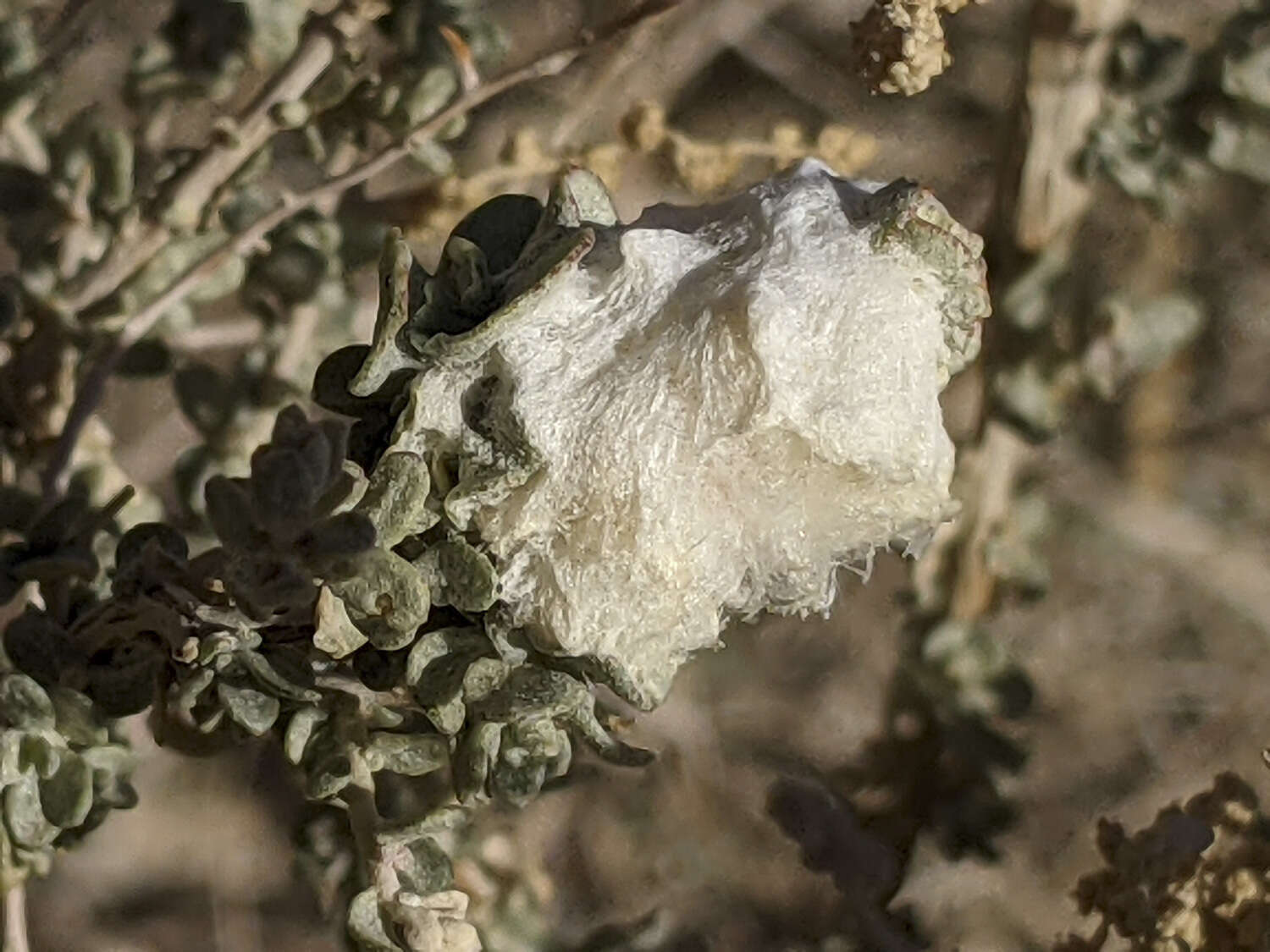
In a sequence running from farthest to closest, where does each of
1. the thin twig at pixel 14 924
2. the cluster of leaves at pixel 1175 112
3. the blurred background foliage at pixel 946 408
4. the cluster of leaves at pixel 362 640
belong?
the cluster of leaves at pixel 1175 112 < the blurred background foliage at pixel 946 408 < the thin twig at pixel 14 924 < the cluster of leaves at pixel 362 640

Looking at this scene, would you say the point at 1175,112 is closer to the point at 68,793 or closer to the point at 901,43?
the point at 901,43

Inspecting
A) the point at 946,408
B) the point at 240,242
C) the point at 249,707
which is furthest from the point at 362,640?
the point at 946,408

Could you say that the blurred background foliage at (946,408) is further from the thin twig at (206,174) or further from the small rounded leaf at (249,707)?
the small rounded leaf at (249,707)

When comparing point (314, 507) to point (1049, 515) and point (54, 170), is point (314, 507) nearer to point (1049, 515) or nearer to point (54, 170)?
point (54, 170)

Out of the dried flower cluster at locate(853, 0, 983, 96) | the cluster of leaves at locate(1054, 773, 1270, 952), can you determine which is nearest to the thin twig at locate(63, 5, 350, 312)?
the dried flower cluster at locate(853, 0, 983, 96)

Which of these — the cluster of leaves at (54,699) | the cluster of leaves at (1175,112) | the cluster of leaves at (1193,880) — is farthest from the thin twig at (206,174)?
the cluster of leaves at (1193,880)

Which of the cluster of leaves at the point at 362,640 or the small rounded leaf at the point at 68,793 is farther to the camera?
the small rounded leaf at the point at 68,793

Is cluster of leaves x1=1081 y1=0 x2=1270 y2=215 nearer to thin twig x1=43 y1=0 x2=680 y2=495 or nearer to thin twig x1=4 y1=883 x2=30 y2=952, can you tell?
thin twig x1=43 y1=0 x2=680 y2=495
